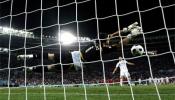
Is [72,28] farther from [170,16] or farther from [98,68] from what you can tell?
[170,16]

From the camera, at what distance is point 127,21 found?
29656mm

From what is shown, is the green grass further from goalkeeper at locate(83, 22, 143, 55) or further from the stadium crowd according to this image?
the stadium crowd

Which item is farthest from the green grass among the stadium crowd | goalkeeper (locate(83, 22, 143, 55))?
the stadium crowd

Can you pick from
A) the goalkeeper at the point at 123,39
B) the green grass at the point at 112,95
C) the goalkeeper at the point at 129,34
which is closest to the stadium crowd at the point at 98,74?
the green grass at the point at 112,95

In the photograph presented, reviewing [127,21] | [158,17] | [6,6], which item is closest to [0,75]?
[6,6]

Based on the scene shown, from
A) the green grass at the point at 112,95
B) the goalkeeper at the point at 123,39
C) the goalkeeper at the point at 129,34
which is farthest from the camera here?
the green grass at the point at 112,95

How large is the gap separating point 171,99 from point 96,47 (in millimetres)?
2007

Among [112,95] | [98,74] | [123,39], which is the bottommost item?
[112,95]

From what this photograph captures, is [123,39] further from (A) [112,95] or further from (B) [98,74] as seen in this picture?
(B) [98,74]

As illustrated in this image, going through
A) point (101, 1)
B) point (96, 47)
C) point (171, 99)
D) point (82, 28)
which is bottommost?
point (171, 99)

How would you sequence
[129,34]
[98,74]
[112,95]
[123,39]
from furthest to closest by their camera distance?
[98,74]
[112,95]
[123,39]
[129,34]

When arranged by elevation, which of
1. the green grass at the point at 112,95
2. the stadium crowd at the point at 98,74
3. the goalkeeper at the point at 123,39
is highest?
the stadium crowd at the point at 98,74

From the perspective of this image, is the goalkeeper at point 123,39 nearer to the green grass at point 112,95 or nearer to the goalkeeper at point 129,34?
the goalkeeper at point 129,34

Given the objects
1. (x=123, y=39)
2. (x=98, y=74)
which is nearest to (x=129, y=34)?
(x=123, y=39)
